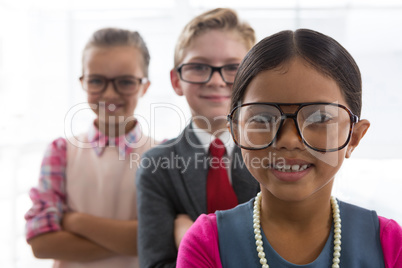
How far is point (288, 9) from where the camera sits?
229 centimetres

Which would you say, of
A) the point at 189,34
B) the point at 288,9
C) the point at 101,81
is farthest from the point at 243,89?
the point at 288,9

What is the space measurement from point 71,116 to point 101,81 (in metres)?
0.51

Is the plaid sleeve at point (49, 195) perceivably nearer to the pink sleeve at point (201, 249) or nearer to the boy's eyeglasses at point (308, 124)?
the pink sleeve at point (201, 249)

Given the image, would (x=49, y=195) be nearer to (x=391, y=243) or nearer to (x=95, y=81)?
(x=95, y=81)

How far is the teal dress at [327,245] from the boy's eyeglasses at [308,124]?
0.59 feet

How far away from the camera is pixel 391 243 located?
898 millimetres

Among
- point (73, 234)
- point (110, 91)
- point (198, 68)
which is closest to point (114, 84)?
point (110, 91)

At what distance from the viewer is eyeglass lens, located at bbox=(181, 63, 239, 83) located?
1.35m

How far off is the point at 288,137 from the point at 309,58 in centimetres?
17

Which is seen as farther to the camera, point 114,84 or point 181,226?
point 114,84

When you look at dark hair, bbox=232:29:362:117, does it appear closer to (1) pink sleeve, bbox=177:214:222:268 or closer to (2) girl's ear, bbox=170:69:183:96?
(1) pink sleeve, bbox=177:214:222:268

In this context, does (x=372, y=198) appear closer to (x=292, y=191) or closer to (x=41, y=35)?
(x=292, y=191)

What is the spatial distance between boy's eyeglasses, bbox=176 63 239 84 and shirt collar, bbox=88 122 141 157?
33 cm

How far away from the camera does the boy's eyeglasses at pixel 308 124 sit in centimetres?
86
